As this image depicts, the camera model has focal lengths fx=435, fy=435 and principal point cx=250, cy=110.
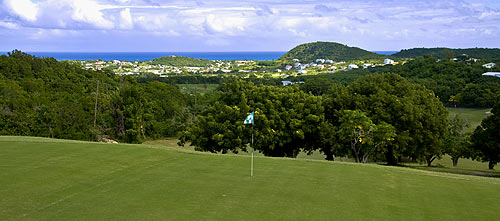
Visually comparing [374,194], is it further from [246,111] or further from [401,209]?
[246,111]

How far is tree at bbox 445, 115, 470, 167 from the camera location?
3441 centimetres

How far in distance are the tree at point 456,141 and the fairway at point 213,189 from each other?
1965 cm

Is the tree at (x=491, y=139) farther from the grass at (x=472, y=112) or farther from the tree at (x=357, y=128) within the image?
the grass at (x=472, y=112)

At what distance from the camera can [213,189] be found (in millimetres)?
12484

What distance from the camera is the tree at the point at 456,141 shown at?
3441 cm

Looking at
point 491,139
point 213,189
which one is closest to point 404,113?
point 491,139

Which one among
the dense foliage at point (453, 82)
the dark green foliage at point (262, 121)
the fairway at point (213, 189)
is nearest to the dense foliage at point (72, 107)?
the dark green foliage at point (262, 121)

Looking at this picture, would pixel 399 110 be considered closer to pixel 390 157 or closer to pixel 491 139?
pixel 390 157

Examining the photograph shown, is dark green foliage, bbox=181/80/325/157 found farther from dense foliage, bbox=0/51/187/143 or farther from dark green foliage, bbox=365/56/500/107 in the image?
dark green foliage, bbox=365/56/500/107

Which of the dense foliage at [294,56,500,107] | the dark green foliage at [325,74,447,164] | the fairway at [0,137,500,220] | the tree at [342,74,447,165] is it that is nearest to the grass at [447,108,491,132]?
the dense foliage at [294,56,500,107]

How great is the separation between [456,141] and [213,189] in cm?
2922

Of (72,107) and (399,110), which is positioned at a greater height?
(399,110)

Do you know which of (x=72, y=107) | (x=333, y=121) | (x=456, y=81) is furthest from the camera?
(x=456, y=81)

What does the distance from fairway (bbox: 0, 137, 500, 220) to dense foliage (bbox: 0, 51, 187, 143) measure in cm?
2757
